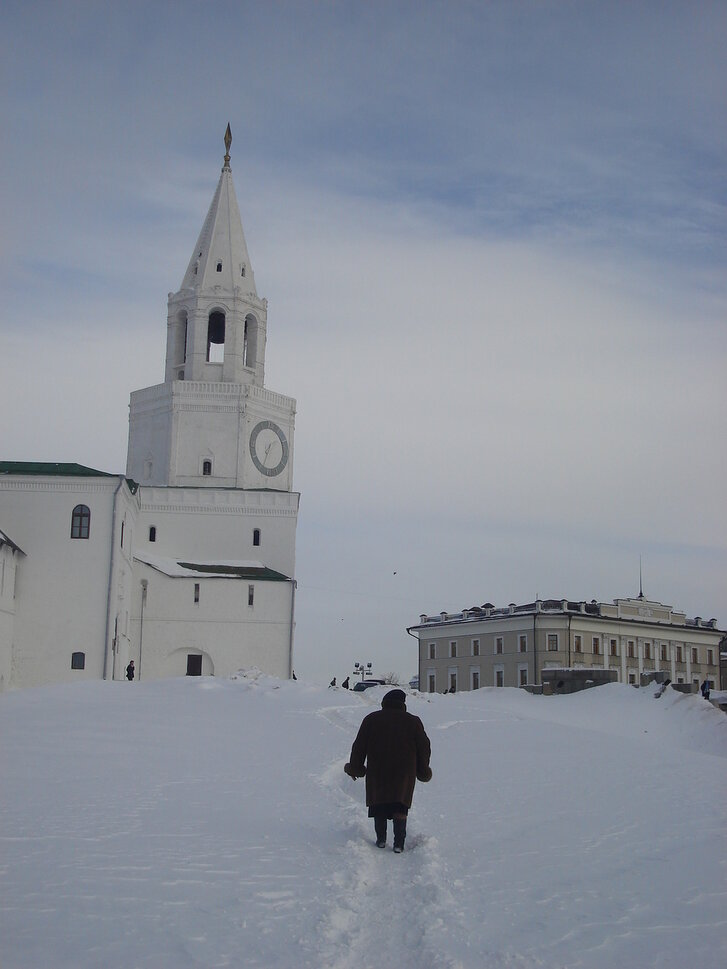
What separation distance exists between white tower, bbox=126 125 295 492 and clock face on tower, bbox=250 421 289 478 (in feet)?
0.16

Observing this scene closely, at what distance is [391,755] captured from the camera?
9.19 m

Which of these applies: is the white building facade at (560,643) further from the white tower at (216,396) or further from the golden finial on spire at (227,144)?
the golden finial on spire at (227,144)

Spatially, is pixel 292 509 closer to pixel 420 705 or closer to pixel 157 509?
pixel 157 509

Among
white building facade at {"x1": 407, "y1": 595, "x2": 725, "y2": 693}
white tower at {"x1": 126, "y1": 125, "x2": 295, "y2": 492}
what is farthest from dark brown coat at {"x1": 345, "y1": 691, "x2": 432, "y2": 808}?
white building facade at {"x1": 407, "y1": 595, "x2": 725, "y2": 693}

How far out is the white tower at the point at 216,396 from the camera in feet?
171

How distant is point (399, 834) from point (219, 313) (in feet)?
154

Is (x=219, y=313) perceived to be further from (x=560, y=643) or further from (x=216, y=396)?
(x=560, y=643)

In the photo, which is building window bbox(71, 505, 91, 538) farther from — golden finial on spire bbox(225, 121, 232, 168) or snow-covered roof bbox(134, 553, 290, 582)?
golden finial on spire bbox(225, 121, 232, 168)

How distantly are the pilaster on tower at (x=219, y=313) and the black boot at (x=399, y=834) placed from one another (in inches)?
1779

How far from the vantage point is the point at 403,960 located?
5.77m

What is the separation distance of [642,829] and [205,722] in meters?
11.4

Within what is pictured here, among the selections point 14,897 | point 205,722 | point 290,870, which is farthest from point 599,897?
point 205,722

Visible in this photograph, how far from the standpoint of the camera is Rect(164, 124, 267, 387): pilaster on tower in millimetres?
53312

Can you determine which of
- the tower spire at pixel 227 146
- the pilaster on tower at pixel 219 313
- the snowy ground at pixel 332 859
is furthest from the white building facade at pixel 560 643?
the snowy ground at pixel 332 859
